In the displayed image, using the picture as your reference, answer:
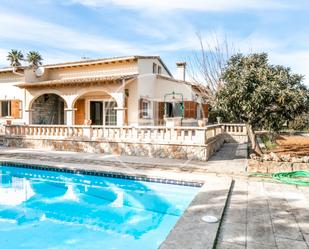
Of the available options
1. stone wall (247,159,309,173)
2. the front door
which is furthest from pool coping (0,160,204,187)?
the front door

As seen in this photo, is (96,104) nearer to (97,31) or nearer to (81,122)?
(81,122)

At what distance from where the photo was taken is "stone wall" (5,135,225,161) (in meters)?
14.4

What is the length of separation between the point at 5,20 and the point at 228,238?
67.0 ft

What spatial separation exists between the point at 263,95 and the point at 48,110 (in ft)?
64.2

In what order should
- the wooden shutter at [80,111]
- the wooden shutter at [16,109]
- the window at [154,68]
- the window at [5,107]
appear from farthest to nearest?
the window at [5,107] < the wooden shutter at [16,109] < the wooden shutter at [80,111] < the window at [154,68]

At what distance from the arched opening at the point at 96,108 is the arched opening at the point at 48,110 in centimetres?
185

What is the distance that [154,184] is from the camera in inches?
424

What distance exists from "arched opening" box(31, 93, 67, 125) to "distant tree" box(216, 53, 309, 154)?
16.1 meters

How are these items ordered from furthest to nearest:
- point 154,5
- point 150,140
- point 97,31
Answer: point 97,31 → point 154,5 → point 150,140

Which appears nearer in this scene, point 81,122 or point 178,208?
point 178,208

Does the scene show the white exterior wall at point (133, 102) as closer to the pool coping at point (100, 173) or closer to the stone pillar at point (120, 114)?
the stone pillar at point (120, 114)

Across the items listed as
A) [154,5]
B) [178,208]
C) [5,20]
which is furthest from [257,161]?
[5,20]

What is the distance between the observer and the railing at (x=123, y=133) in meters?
14.6

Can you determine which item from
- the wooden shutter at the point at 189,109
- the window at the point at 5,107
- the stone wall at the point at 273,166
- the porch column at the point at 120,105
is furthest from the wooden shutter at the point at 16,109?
the stone wall at the point at 273,166
